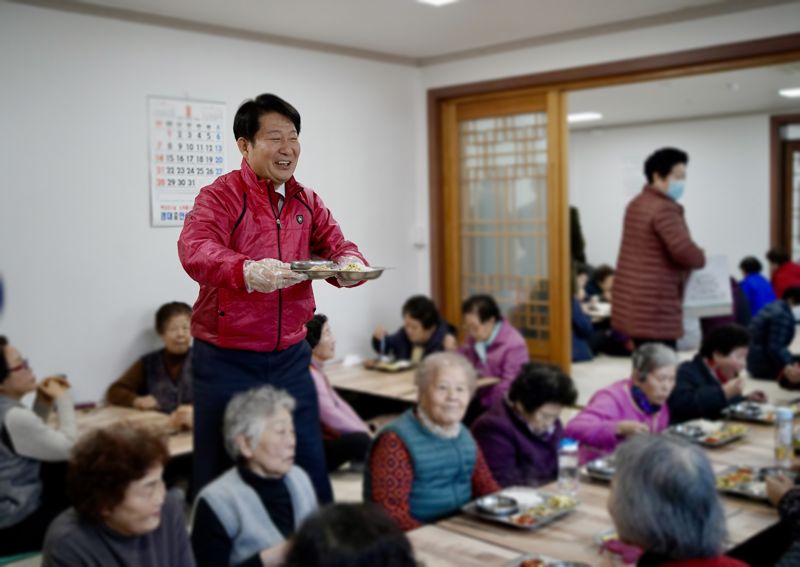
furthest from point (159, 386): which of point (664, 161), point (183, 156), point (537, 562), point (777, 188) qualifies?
point (777, 188)

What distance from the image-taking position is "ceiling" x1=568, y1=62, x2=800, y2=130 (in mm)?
10005

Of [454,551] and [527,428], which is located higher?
[527,428]

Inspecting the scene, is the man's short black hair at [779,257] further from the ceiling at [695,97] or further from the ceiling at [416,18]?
the ceiling at [416,18]

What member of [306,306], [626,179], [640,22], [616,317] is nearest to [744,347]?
[616,317]

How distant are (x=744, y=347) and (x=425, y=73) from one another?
140 inches

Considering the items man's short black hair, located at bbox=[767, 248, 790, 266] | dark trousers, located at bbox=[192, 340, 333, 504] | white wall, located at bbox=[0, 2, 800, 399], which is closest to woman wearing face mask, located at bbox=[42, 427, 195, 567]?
white wall, located at bbox=[0, 2, 800, 399]

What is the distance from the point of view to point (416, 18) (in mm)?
5227

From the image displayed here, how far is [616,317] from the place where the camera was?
601 centimetres

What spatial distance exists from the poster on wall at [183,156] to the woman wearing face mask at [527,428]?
378 centimetres

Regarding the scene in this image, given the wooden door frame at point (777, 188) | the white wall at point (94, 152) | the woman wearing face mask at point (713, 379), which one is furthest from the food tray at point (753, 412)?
the wooden door frame at point (777, 188)

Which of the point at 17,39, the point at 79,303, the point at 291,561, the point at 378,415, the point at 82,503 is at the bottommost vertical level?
the point at 378,415

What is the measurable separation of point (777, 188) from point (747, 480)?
10749 mm

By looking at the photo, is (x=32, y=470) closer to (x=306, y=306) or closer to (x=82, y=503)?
(x=82, y=503)

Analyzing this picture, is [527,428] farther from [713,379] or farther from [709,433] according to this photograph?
[713,379]
